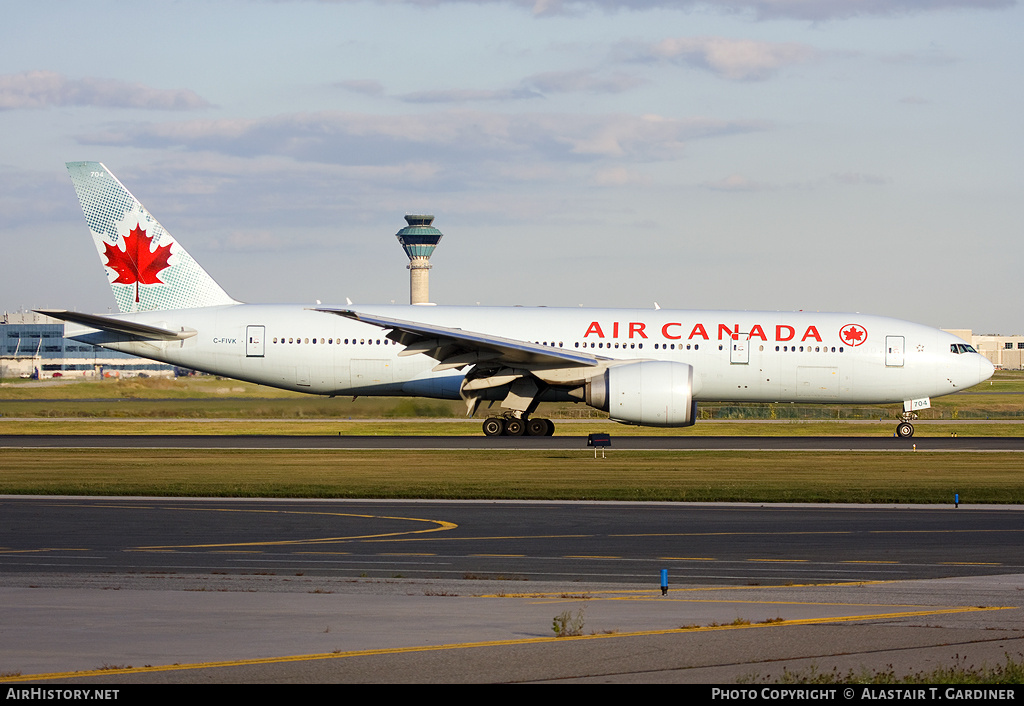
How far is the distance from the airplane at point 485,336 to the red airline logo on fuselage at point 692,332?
0.05m

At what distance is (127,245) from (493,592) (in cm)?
2947

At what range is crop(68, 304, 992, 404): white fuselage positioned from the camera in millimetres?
35875

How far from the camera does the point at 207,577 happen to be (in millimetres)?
11828

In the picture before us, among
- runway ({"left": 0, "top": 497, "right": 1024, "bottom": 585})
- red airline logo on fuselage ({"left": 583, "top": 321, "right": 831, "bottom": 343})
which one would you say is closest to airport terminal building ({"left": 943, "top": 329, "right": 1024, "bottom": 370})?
red airline logo on fuselage ({"left": 583, "top": 321, "right": 831, "bottom": 343})

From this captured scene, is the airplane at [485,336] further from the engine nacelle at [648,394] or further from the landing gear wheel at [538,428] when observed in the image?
the engine nacelle at [648,394]

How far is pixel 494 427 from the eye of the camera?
35.3m

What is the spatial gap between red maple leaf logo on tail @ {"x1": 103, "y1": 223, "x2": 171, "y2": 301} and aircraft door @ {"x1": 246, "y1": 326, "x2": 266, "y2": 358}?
3706 mm

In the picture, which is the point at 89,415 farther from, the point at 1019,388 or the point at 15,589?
the point at 1019,388

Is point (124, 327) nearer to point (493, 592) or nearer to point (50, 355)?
point (493, 592)

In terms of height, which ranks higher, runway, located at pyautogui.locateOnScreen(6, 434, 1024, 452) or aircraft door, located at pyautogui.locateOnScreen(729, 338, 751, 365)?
aircraft door, located at pyautogui.locateOnScreen(729, 338, 751, 365)

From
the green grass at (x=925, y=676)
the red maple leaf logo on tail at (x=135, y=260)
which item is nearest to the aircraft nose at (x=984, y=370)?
the red maple leaf logo on tail at (x=135, y=260)

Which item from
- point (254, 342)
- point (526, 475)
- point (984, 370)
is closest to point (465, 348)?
point (254, 342)

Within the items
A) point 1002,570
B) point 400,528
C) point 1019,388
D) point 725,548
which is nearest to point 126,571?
point 400,528

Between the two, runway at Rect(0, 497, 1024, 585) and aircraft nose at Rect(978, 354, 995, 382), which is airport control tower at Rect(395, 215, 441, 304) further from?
runway at Rect(0, 497, 1024, 585)
